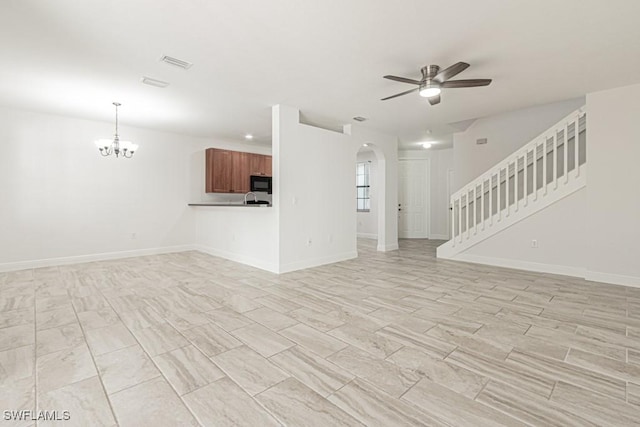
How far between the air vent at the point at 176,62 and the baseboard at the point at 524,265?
5.39 meters

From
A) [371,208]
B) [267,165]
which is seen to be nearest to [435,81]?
[267,165]

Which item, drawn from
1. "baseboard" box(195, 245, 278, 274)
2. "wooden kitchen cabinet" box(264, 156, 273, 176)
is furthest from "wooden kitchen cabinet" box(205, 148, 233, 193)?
"baseboard" box(195, 245, 278, 274)

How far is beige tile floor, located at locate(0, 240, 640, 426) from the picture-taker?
1.54 metres

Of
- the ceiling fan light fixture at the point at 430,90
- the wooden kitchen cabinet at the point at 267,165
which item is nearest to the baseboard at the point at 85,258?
the wooden kitchen cabinet at the point at 267,165

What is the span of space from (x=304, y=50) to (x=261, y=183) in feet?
16.3

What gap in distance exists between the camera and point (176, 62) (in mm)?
3154

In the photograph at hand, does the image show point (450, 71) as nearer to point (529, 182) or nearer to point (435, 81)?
point (435, 81)

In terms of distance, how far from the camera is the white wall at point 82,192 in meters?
4.84

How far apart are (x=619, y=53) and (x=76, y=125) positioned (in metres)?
8.12

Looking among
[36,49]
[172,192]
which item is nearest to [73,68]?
[36,49]

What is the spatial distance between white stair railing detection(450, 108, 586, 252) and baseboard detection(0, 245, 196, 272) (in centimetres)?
620

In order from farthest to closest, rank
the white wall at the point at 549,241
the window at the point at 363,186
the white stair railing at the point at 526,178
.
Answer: the window at the point at 363,186 < the white stair railing at the point at 526,178 < the white wall at the point at 549,241

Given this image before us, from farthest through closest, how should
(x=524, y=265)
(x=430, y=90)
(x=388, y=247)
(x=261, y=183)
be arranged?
(x=261, y=183) < (x=388, y=247) < (x=524, y=265) < (x=430, y=90)

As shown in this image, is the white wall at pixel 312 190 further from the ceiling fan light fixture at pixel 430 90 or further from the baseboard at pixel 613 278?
the baseboard at pixel 613 278
